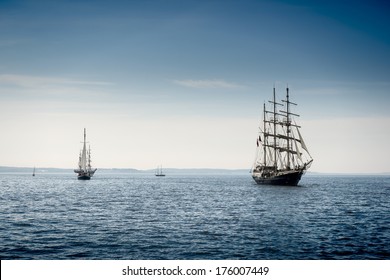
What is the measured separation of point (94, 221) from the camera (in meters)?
39.7

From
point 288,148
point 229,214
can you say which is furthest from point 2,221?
point 288,148

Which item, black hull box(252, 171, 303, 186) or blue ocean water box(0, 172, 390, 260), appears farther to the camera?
black hull box(252, 171, 303, 186)

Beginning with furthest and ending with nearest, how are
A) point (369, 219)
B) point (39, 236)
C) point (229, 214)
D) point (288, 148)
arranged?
point (288, 148) < point (229, 214) < point (369, 219) < point (39, 236)

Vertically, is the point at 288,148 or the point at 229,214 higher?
the point at 288,148

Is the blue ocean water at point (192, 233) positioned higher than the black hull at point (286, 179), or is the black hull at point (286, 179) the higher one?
the black hull at point (286, 179)

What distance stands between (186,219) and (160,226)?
5.31 meters

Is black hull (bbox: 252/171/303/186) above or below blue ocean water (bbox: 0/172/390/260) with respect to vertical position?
above

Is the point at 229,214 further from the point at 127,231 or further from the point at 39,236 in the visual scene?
the point at 39,236

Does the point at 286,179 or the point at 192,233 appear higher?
the point at 286,179

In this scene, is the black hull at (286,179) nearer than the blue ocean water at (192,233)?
No

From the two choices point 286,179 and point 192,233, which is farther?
point 286,179
